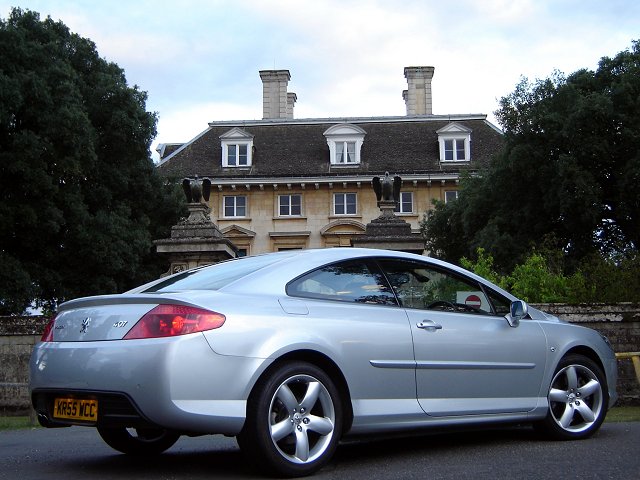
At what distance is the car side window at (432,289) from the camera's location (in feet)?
21.5

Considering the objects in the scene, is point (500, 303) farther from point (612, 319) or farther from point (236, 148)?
point (236, 148)

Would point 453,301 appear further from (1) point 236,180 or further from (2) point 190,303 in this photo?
(1) point 236,180

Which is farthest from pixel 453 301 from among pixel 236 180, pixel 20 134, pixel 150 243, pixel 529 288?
pixel 236 180

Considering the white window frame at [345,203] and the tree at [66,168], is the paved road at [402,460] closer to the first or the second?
the tree at [66,168]

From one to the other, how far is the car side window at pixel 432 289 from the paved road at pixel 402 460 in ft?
3.42

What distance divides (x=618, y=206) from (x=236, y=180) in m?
22.1

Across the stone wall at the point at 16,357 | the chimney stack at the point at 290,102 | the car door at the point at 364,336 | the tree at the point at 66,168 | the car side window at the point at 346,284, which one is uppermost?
the chimney stack at the point at 290,102

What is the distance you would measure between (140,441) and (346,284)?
1978mm

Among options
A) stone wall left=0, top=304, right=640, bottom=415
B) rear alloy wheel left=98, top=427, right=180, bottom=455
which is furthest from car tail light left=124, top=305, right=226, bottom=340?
stone wall left=0, top=304, right=640, bottom=415

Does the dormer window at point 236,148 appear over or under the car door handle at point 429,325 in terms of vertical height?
over

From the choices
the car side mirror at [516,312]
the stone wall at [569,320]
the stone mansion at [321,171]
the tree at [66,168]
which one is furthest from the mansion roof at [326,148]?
the car side mirror at [516,312]

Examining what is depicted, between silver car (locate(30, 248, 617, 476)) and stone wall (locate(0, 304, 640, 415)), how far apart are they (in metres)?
7.32

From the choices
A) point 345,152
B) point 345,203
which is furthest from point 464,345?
point 345,152

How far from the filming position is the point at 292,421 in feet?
18.0
